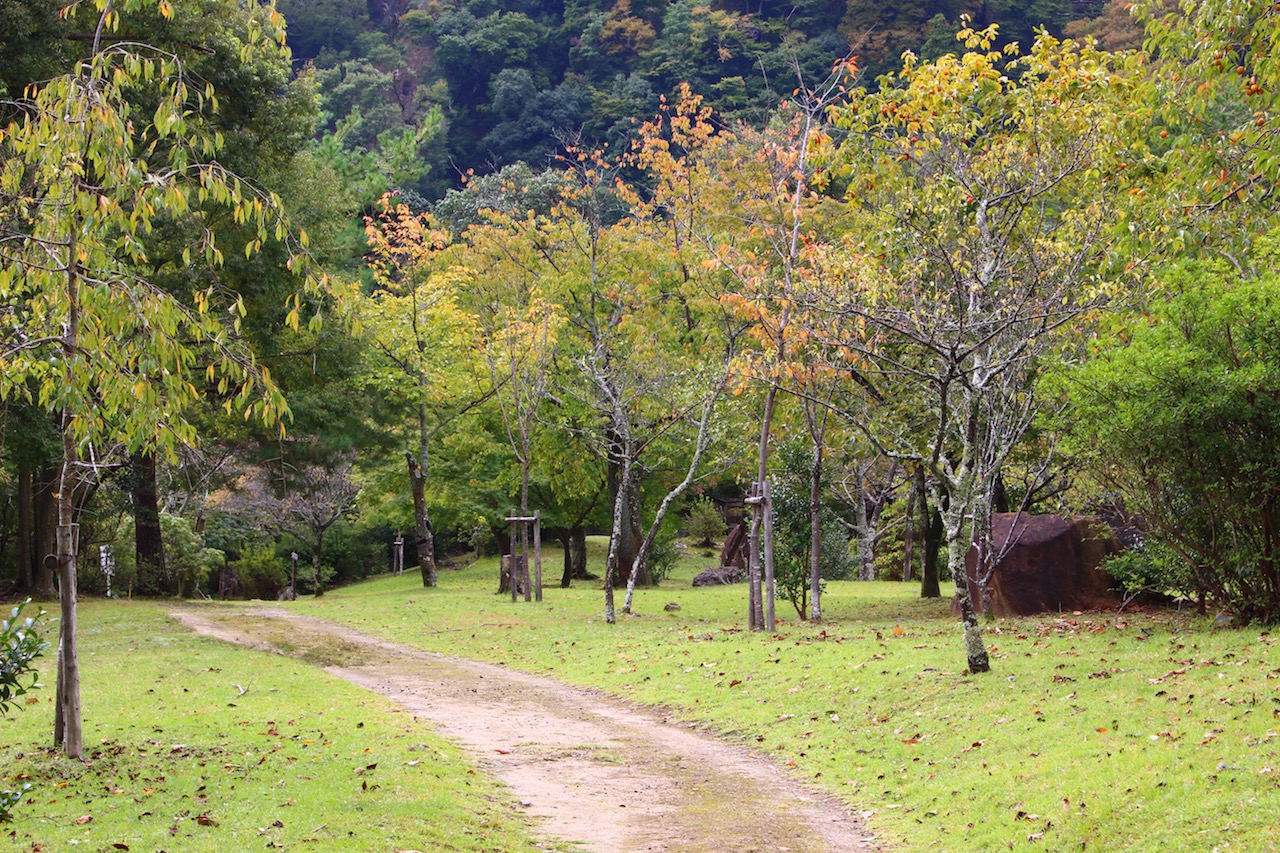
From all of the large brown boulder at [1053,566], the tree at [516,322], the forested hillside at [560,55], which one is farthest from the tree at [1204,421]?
the forested hillside at [560,55]

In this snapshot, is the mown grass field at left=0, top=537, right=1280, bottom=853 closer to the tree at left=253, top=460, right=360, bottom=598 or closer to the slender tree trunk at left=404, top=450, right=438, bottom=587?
the slender tree trunk at left=404, top=450, right=438, bottom=587

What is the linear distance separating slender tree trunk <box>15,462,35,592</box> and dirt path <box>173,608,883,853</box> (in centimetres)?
1432

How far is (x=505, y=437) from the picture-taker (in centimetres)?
3409

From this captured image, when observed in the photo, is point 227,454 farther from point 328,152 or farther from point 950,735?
point 950,735

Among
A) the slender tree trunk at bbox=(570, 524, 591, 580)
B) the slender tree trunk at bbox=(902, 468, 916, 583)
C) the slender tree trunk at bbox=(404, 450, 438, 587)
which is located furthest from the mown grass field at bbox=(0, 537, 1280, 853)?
the slender tree trunk at bbox=(570, 524, 591, 580)

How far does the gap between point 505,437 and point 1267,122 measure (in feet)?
88.1

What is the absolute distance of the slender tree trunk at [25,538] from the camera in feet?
87.5

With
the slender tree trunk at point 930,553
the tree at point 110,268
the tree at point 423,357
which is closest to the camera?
the tree at point 110,268

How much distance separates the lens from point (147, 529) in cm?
2880

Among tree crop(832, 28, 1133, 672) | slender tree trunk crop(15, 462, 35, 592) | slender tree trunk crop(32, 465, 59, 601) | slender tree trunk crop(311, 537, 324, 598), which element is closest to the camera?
tree crop(832, 28, 1133, 672)

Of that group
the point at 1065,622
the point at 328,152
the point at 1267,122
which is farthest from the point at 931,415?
the point at 328,152

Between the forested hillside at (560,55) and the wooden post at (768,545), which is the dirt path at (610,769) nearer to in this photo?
the wooden post at (768,545)

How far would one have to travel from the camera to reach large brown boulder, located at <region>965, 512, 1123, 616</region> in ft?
54.1

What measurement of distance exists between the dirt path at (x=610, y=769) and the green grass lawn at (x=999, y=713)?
1.64 feet
